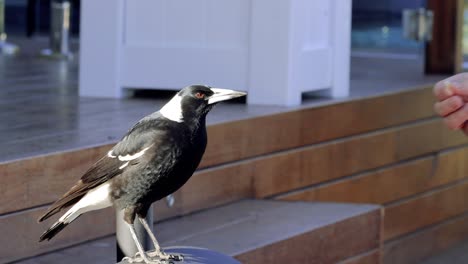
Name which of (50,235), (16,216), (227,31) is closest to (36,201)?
(16,216)

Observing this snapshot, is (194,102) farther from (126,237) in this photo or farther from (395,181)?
(395,181)

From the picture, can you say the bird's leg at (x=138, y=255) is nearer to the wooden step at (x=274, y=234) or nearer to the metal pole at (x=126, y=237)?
the metal pole at (x=126, y=237)

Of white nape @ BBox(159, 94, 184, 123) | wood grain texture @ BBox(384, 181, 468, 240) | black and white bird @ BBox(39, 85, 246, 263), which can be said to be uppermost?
white nape @ BBox(159, 94, 184, 123)

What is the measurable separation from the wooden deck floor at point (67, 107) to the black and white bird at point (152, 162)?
90 cm

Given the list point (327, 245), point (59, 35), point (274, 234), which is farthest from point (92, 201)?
point (59, 35)

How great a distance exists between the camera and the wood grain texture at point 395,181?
17.8 feet

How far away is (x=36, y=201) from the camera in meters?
3.65

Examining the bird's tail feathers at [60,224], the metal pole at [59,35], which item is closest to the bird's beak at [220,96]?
the bird's tail feathers at [60,224]

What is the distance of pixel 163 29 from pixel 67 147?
188cm

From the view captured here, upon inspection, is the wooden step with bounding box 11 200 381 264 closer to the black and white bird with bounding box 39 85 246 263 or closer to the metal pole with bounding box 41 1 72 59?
the black and white bird with bounding box 39 85 246 263

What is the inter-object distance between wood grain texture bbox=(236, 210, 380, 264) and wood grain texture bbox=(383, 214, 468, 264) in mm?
1209

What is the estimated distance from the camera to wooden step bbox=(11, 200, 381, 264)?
3.87m

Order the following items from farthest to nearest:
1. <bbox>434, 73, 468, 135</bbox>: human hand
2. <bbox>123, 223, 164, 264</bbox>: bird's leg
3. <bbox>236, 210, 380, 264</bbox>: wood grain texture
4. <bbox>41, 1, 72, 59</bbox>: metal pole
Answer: <bbox>41, 1, 72, 59</bbox>: metal pole, <bbox>236, 210, 380, 264</bbox>: wood grain texture, <bbox>123, 223, 164, 264</bbox>: bird's leg, <bbox>434, 73, 468, 135</bbox>: human hand

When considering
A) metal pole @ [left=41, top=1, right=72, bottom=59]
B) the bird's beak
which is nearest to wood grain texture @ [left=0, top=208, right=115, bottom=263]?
the bird's beak
